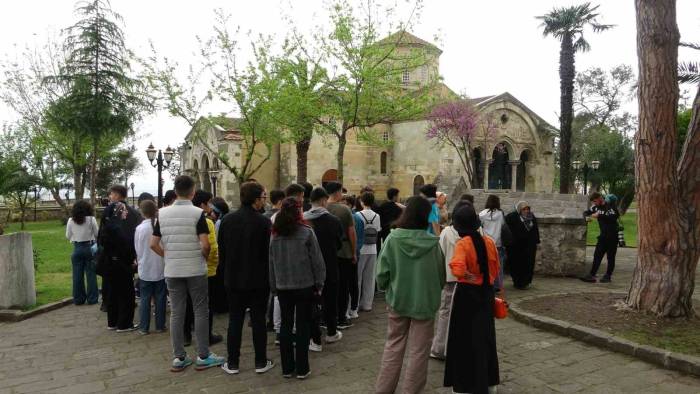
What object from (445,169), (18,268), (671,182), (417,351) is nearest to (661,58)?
(671,182)

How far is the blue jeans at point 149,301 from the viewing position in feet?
21.0

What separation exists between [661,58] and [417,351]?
5478mm

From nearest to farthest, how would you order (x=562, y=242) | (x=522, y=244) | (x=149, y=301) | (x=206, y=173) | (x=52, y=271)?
1. (x=149, y=301)
2. (x=522, y=244)
3. (x=562, y=242)
4. (x=52, y=271)
5. (x=206, y=173)

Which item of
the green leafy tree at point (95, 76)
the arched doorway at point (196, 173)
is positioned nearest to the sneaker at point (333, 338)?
the green leafy tree at point (95, 76)

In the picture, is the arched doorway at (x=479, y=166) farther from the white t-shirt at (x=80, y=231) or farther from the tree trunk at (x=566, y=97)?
the white t-shirt at (x=80, y=231)

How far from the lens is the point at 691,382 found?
4723 mm

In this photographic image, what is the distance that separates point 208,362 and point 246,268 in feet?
4.00

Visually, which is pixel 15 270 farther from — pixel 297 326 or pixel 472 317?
pixel 472 317

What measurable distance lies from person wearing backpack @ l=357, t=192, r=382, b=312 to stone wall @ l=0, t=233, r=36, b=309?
17.7 feet

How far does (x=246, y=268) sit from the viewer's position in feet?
15.8

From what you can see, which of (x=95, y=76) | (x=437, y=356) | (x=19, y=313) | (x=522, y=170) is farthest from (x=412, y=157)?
(x=437, y=356)

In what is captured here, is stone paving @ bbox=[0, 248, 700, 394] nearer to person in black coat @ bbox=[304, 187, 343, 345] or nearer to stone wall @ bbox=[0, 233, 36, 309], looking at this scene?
person in black coat @ bbox=[304, 187, 343, 345]

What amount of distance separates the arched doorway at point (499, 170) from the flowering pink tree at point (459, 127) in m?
3.79

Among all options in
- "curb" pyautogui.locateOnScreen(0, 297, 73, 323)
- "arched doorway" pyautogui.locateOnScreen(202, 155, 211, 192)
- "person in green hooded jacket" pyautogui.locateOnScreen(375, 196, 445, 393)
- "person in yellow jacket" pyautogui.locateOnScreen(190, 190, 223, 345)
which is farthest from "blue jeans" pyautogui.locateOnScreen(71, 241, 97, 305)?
"arched doorway" pyautogui.locateOnScreen(202, 155, 211, 192)
